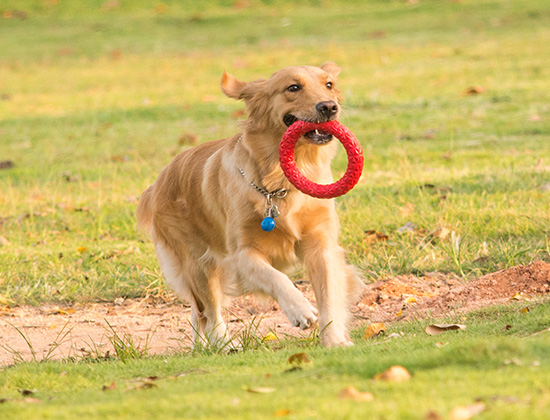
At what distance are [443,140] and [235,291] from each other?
618 centimetres

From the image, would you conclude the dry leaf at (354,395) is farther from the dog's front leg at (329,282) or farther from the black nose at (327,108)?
the black nose at (327,108)

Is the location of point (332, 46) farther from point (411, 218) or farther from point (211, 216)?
point (211, 216)

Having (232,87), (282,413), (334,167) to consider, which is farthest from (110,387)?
(334,167)

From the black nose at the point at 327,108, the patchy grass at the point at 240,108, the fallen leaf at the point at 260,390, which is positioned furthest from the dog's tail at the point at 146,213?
the fallen leaf at the point at 260,390

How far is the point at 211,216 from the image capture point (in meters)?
5.56

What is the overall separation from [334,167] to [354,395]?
22.3 feet

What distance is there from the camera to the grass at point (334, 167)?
3.16 metres

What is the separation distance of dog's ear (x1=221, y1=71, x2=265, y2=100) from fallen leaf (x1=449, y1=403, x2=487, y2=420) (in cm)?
307

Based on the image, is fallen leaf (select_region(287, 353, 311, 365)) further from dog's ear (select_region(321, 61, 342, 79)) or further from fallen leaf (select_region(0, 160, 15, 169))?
fallen leaf (select_region(0, 160, 15, 169))

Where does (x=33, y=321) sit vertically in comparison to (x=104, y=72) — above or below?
below

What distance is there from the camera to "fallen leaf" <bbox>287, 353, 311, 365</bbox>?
3.73 meters

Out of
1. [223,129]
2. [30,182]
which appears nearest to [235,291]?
[30,182]

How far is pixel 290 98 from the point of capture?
16.5 feet

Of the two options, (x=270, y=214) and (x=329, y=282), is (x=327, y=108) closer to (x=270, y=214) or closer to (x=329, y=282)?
(x=270, y=214)
